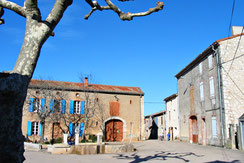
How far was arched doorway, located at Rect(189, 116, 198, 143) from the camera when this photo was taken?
68.4 feet

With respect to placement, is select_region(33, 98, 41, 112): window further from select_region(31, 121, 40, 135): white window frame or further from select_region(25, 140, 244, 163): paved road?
select_region(25, 140, 244, 163): paved road

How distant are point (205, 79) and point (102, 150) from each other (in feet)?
35.3

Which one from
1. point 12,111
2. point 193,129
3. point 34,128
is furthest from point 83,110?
point 12,111

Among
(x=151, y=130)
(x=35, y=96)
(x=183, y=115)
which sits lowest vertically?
(x=151, y=130)

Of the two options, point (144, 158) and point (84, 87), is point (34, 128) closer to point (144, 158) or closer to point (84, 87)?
point (84, 87)

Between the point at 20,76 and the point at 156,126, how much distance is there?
35991 mm

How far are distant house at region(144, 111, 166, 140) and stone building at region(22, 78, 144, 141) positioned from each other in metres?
6.65

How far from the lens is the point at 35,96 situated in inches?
842

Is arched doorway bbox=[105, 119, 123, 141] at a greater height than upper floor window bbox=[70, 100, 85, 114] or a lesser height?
lesser

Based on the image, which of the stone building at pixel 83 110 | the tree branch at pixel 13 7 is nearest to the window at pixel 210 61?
the stone building at pixel 83 110

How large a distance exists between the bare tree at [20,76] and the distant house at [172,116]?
23.6 meters

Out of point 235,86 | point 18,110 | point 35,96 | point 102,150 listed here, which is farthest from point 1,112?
point 35,96

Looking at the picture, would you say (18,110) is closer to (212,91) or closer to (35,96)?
(212,91)

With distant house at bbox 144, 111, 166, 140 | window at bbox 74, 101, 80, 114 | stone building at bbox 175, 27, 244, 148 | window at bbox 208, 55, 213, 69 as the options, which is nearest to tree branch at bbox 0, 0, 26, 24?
stone building at bbox 175, 27, 244, 148
